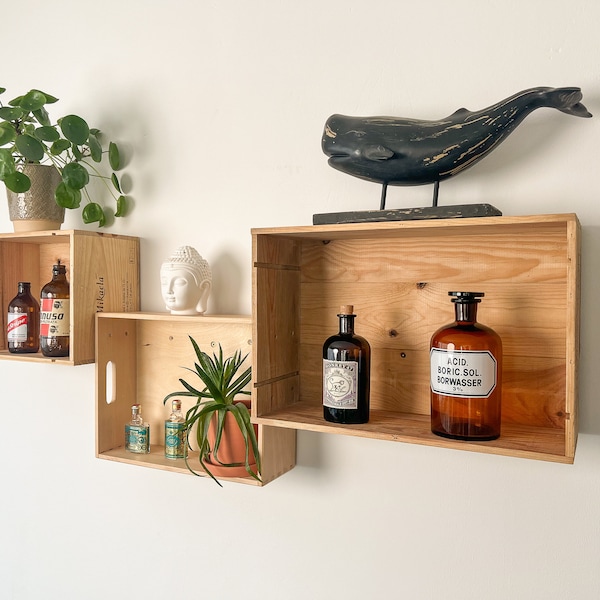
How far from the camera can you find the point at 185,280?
127 cm

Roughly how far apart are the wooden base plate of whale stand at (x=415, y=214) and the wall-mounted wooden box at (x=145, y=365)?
1.28 feet

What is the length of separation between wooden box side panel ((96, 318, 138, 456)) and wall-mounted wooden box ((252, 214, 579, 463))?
18.5 inches

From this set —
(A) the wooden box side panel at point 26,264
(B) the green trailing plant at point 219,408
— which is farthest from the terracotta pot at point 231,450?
(A) the wooden box side panel at point 26,264

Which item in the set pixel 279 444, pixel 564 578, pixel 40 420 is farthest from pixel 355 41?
pixel 40 420

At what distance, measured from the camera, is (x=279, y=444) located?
1.24 meters

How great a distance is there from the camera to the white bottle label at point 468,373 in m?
0.95

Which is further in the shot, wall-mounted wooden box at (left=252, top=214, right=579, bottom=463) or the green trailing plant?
the green trailing plant

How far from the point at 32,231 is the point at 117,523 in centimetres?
78

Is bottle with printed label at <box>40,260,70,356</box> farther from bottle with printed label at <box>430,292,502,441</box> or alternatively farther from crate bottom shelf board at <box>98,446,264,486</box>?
bottle with printed label at <box>430,292,502,441</box>

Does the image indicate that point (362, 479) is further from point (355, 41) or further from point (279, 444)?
point (355, 41)

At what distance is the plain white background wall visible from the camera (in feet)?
3.50

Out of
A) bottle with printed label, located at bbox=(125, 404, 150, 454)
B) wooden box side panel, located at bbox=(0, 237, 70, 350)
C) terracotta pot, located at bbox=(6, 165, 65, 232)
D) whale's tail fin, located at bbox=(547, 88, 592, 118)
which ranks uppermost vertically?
whale's tail fin, located at bbox=(547, 88, 592, 118)

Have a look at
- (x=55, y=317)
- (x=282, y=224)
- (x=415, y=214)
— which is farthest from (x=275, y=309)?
(x=55, y=317)

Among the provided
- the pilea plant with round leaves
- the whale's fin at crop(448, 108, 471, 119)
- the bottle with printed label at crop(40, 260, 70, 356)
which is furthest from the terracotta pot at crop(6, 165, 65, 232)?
the whale's fin at crop(448, 108, 471, 119)
